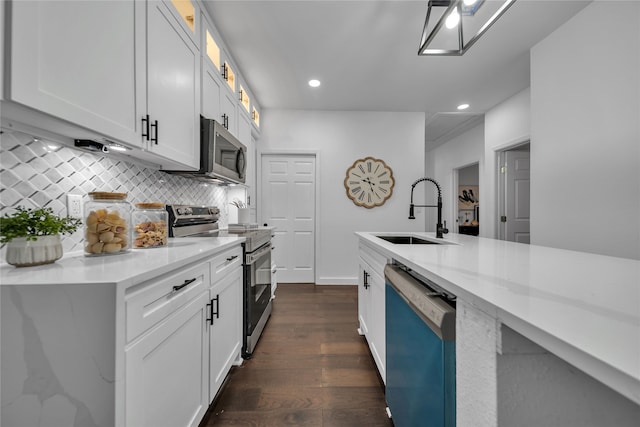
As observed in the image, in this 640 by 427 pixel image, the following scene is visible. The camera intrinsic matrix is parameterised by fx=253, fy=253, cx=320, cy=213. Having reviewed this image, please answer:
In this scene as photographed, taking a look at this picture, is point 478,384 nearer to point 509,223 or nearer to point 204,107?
point 204,107

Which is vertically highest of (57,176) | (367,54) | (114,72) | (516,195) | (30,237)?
(367,54)

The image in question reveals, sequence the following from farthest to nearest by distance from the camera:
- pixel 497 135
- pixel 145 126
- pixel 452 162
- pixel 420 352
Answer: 1. pixel 452 162
2. pixel 497 135
3. pixel 145 126
4. pixel 420 352

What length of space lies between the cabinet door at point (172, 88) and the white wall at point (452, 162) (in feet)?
14.4

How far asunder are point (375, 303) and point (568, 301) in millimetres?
1199

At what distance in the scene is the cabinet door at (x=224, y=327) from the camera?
4.43ft

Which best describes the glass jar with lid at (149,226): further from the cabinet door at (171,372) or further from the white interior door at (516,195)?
the white interior door at (516,195)

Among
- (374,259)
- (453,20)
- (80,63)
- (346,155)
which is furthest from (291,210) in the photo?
(80,63)

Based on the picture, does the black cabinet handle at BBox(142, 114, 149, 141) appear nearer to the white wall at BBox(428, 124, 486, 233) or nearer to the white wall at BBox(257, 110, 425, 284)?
the white wall at BBox(257, 110, 425, 284)

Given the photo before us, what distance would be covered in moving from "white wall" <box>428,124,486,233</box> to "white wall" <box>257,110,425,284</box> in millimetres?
1560

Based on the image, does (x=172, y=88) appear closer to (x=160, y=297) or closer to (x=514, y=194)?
(x=160, y=297)

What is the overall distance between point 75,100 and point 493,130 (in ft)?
15.3

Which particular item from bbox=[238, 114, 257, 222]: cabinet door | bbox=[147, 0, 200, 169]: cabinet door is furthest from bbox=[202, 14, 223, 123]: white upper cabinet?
bbox=[238, 114, 257, 222]: cabinet door

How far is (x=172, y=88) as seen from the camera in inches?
58.1

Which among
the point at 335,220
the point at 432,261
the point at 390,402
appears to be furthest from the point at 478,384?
the point at 335,220
